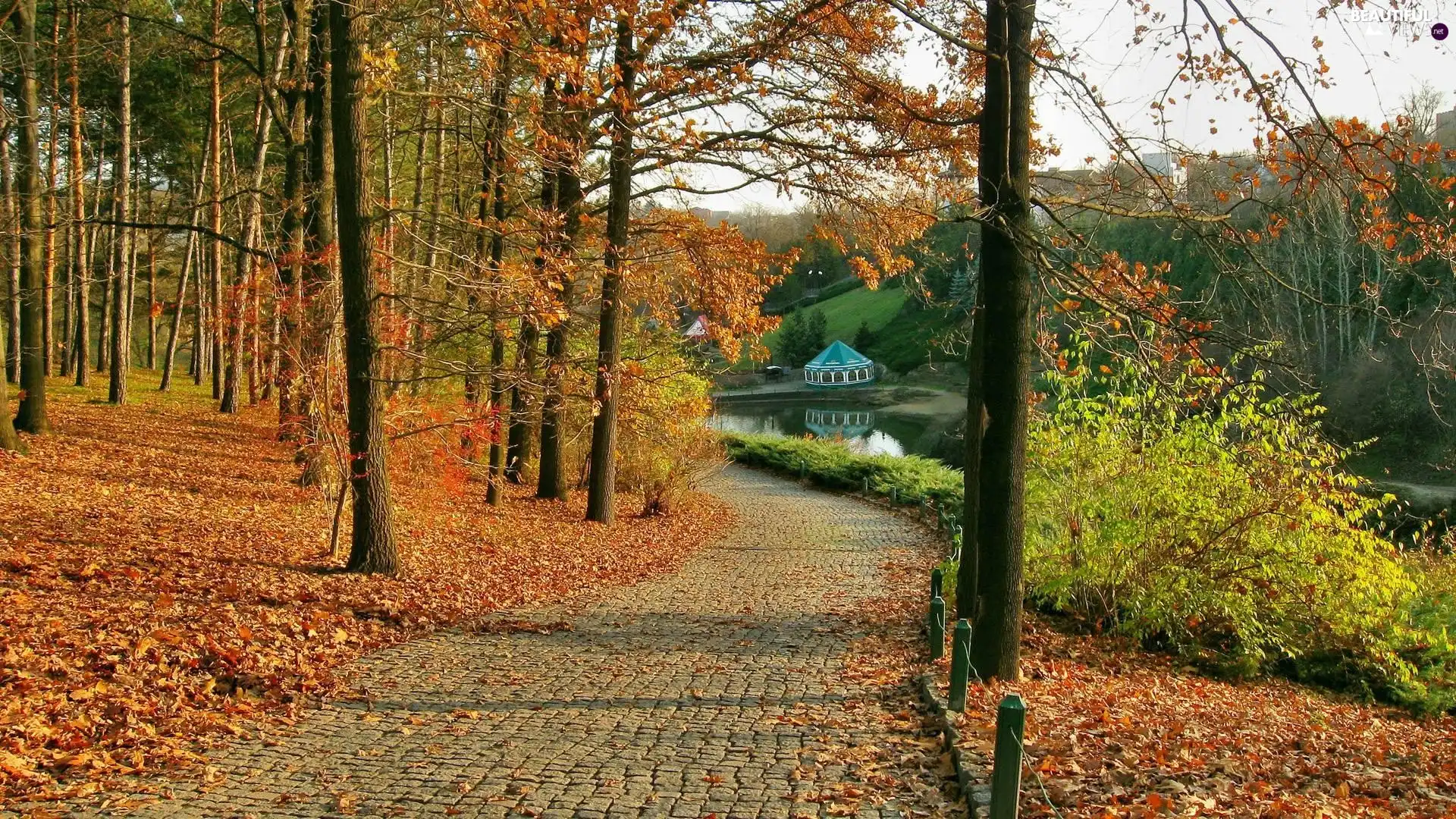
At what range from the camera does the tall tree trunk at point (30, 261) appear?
1465cm

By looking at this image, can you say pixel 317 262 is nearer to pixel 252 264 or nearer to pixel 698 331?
pixel 252 264

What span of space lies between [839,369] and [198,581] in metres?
67.9

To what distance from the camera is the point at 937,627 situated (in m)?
8.33

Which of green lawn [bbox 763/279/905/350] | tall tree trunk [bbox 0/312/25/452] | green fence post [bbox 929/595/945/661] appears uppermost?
green lawn [bbox 763/279/905/350]

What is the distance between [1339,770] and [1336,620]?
459 cm

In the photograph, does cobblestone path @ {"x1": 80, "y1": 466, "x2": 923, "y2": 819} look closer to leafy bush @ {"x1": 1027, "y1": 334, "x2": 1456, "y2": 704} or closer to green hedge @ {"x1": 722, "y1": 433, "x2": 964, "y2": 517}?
leafy bush @ {"x1": 1027, "y1": 334, "x2": 1456, "y2": 704}

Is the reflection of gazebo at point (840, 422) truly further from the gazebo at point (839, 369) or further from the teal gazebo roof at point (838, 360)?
the gazebo at point (839, 369)

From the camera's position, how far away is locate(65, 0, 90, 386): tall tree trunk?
54.4 feet

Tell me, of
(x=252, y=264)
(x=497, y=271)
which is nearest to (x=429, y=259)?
(x=252, y=264)

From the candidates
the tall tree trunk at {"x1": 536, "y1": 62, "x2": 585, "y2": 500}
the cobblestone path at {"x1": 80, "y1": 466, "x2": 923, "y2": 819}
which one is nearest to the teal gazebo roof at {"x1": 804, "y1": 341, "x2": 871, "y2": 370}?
the tall tree trunk at {"x1": 536, "y1": 62, "x2": 585, "y2": 500}

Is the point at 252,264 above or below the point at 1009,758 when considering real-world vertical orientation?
above

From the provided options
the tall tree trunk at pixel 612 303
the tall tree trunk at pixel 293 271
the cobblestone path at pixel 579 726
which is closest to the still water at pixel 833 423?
the tall tree trunk at pixel 612 303

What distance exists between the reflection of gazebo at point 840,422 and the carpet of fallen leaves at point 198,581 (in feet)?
127

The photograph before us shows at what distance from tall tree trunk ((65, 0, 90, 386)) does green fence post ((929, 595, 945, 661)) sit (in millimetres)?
10673
